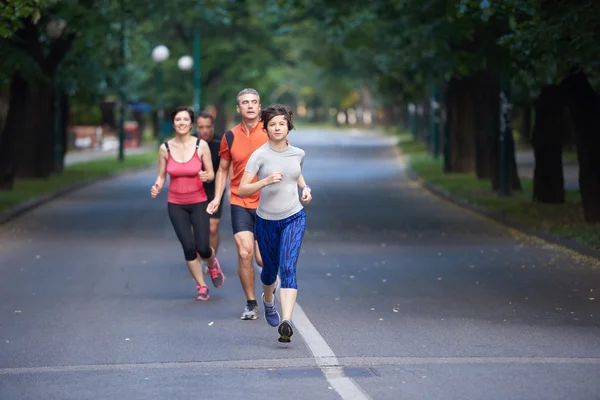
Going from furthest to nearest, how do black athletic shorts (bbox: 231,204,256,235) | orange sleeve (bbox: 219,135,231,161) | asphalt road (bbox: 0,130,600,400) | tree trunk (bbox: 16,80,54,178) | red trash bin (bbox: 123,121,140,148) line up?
red trash bin (bbox: 123,121,140,148) → tree trunk (bbox: 16,80,54,178) → orange sleeve (bbox: 219,135,231,161) → black athletic shorts (bbox: 231,204,256,235) → asphalt road (bbox: 0,130,600,400)

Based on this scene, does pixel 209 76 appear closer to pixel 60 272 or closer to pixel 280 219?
pixel 60 272

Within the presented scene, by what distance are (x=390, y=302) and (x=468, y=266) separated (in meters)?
3.57

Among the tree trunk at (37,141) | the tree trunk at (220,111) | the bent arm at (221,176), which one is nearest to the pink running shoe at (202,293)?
the bent arm at (221,176)

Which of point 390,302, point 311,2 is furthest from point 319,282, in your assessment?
point 311,2

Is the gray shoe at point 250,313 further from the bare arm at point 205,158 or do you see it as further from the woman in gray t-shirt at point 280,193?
the bare arm at point 205,158

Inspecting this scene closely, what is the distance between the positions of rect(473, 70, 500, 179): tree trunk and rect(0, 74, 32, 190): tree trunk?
10138 millimetres

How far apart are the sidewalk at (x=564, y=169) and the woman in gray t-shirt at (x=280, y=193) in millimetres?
21371

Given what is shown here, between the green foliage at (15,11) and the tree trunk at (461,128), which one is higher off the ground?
the green foliage at (15,11)

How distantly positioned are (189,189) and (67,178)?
24.4m

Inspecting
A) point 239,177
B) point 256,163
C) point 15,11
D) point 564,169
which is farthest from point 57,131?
point 256,163

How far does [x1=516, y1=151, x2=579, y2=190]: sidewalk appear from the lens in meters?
34.4

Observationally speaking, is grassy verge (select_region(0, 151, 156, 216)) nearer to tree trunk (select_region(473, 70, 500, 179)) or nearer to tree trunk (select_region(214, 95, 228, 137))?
tree trunk (select_region(473, 70, 500, 179))

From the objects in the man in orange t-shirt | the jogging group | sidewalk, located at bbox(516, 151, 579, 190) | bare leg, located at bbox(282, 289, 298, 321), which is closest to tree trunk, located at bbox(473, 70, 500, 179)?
sidewalk, located at bbox(516, 151, 579, 190)

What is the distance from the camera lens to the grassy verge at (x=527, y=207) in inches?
792
